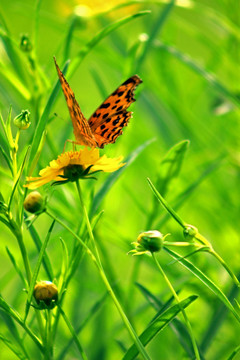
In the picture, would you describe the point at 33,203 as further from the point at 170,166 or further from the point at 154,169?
the point at 154,169

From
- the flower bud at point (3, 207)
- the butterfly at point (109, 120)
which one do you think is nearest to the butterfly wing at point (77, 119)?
the butterfly at point (109, 120)

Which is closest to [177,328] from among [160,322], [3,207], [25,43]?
[160,322]

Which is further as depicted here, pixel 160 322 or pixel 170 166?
pixel 170 166

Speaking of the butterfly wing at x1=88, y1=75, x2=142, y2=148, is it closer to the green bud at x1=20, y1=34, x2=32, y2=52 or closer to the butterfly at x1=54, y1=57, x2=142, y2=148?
the butterfly at x1=54, y1=57, x2=142, y2=148

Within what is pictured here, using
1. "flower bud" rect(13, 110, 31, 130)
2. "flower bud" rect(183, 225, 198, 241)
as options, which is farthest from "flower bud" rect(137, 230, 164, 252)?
"flower bud" rect(13, 110, 31, 130)

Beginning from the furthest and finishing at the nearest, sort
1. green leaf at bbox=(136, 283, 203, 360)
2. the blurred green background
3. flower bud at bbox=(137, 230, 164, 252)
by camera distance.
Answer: the blurred green background < green leaf at bbox=(136, 283, 203, 360) < flower bud at bbox=(137, 230, 164, 252)

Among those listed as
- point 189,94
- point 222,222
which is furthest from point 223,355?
point 189,94
